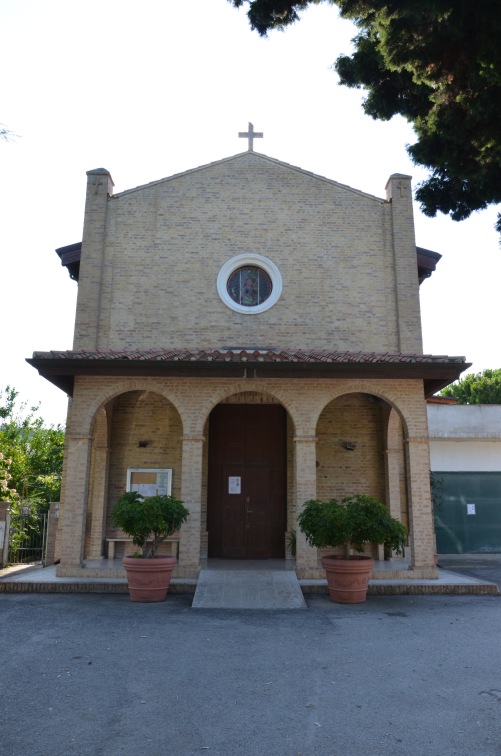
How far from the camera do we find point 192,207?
1430 centimetres

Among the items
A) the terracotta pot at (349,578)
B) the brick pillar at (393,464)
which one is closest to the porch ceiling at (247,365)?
the brick pillar at (393,464)

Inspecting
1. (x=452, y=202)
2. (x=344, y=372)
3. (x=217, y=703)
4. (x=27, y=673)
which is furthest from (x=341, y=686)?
(x=344, y=372)

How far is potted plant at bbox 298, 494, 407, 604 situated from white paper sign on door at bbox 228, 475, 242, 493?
3982 mm

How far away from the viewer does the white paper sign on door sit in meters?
13.5

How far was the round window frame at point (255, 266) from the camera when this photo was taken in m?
13.7

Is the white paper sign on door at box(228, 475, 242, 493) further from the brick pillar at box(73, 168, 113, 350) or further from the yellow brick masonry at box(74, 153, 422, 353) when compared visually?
the brick pillar at box(73, 168, 113, 350)

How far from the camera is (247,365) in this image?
10961 mm

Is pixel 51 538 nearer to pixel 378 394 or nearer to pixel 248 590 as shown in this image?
pixel 248 590

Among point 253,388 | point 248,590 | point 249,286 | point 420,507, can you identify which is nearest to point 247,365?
point 253,388

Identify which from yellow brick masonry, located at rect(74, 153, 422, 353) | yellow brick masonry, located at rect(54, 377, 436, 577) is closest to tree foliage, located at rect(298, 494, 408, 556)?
yellow brick masonry, located at rect(54, 377, 436, 577)

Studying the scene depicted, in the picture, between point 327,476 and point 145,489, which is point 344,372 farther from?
point 145,489

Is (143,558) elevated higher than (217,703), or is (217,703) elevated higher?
(143,558)

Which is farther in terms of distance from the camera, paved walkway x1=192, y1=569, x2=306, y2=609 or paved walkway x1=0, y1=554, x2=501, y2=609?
paved walkway x1=0, y1=554, x2=501, y2=609

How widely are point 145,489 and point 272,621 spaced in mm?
5543
